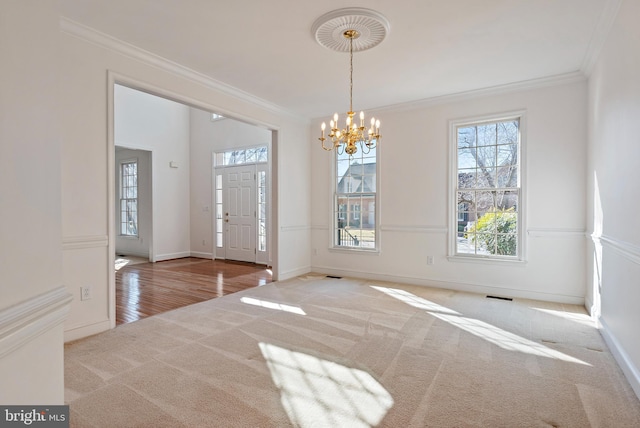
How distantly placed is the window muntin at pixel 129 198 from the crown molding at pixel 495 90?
5791 mm

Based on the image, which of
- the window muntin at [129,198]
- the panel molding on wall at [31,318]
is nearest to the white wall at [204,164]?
the window muntin at [129,198]

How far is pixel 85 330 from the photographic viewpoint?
9.97 ft

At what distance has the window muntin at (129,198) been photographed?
7.80 metres

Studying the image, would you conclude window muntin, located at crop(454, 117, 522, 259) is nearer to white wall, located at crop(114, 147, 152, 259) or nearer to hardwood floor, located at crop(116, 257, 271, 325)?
hardwood floor, located at crop(116, 257, 271, 325)

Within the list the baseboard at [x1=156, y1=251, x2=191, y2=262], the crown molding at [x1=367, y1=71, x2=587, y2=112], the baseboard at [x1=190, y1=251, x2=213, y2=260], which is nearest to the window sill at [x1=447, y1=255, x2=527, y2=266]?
the crown molding at [x1=367, y1=71, x2=587, y2=112]

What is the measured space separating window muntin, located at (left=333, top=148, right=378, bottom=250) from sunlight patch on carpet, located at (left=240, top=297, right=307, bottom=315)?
6.76 ft

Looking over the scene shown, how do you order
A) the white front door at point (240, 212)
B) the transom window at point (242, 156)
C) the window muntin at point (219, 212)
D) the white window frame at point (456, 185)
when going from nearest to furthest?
1. the white window frame at point (456, 185)
2. the transom window at point (242, 156)
3. the white front door at point (240, 212)
4. the window muntin at point (219, 212)

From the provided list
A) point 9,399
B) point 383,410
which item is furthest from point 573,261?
point 9,399

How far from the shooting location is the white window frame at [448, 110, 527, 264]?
434 centimetres

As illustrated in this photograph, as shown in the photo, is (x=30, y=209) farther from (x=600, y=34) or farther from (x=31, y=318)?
(x=600, y=34)

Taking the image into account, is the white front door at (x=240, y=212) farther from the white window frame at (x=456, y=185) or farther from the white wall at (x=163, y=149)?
the white window frame at (x=456, y=185)

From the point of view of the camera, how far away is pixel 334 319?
3488mm

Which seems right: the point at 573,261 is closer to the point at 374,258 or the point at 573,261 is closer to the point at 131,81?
the point at 374,258

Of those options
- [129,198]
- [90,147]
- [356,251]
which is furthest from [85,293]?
[129,198]
